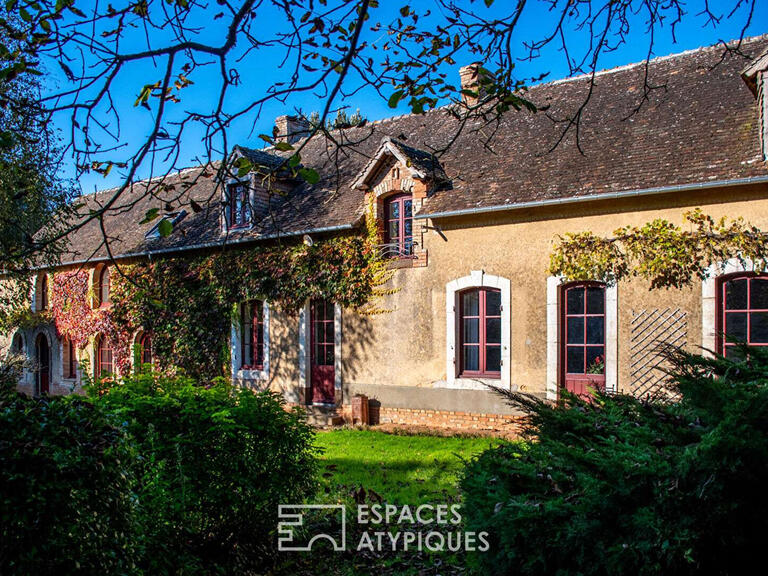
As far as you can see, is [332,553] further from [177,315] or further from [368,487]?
[177,315]

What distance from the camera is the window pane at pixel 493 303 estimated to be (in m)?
12.3

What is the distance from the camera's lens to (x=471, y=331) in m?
12.6

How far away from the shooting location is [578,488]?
109 inches

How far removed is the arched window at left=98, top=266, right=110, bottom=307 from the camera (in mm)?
20203

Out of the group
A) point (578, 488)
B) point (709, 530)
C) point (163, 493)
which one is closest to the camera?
point (709, 530)

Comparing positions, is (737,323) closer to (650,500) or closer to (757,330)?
(757,330)

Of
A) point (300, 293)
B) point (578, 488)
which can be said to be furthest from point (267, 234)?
point (578, 488)

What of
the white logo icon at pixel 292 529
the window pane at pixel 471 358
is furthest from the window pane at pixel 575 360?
the white logo icon at pixel 292 529

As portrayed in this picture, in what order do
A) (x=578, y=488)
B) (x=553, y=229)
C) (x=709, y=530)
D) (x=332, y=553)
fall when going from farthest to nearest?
(x=553, y=229), (x=332, y=553), (x=578, y=488), (x=709, y=530)

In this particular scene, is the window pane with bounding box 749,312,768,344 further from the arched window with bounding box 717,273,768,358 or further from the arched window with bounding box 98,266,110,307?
the arched window with bounding box 98,266,110,307

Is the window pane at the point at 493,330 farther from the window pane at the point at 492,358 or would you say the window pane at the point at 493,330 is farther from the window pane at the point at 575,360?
the window pane at the point at 575,360

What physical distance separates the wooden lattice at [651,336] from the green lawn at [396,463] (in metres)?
2.73

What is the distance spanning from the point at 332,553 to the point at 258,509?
3.04 ft
